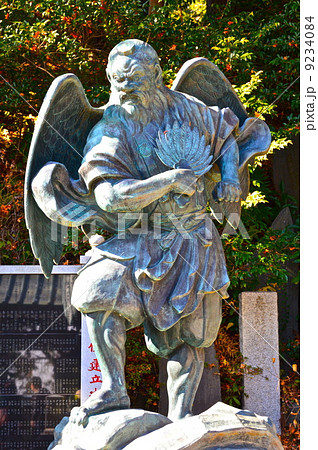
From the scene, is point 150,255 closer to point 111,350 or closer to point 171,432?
point 111,350

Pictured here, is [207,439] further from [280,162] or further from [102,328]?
[280,162]

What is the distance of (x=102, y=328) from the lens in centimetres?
304

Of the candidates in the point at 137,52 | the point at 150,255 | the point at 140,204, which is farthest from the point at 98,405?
the point at 137,52

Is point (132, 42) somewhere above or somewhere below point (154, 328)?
above

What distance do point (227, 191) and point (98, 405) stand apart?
43.7 inches

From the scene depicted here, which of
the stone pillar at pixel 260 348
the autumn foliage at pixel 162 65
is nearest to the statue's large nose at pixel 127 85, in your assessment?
the autumn foliage at pixel 162 65

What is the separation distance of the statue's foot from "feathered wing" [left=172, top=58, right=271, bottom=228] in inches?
39.1

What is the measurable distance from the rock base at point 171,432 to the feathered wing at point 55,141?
2.82 feet


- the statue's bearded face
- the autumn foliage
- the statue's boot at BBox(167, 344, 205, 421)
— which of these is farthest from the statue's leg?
the autumn foliage

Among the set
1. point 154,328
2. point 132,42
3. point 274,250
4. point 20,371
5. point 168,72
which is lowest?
point 20,371

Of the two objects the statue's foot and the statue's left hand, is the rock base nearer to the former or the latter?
the statue's foot

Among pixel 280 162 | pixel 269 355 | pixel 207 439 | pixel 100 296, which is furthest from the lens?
pixel 280 162

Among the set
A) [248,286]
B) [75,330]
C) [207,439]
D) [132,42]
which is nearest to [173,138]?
[132,42]

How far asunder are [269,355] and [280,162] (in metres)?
2.95
